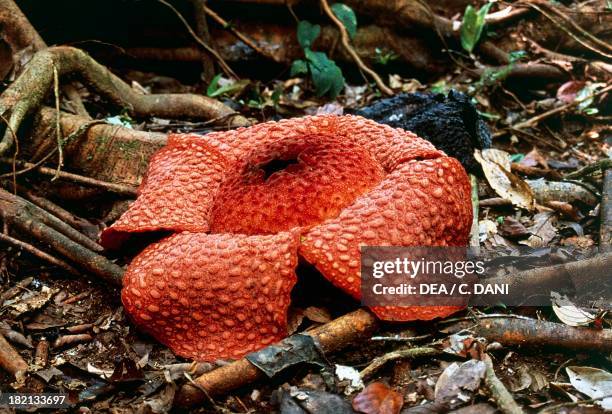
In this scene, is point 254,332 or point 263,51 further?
point 263,51

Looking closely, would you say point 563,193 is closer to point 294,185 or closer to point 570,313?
point 570,313

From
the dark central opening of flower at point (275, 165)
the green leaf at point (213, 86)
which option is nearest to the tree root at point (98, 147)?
the dark central opening of flower at point (275, 165)

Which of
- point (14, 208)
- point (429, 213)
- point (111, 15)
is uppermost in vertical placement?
point (111, 15)

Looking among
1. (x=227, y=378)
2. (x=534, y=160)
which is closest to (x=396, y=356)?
(x=227, y=378)

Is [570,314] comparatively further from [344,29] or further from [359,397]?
[344,29]

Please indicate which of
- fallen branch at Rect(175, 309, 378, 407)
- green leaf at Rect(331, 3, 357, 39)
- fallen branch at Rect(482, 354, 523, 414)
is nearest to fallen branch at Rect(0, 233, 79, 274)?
fallen branch at Rect(175, 309, 378, 407)

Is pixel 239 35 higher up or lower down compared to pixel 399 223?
higher up

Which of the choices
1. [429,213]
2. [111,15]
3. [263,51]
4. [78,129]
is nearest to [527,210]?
[429,213]
